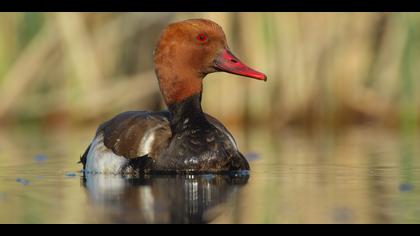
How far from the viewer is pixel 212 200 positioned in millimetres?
6160

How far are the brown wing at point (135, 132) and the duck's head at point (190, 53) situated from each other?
0.30 meters

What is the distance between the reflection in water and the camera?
18.0ft

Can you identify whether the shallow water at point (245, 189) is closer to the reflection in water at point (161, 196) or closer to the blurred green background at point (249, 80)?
the reflection in water at point (161, 196)

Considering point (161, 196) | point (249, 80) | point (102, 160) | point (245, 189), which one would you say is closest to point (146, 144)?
point (102, 160)

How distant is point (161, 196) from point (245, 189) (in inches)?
27.8

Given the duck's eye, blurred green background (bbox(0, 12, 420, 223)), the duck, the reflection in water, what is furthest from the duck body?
blurred green background (bbox(0, 12, 420, 223))

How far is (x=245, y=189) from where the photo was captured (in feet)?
22.3

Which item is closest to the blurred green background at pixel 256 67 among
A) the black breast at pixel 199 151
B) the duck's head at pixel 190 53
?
the duck's head at pixel 190 53

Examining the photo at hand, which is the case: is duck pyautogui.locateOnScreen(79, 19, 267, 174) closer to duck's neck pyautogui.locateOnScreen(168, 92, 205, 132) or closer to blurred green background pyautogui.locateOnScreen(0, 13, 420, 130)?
→ duck's neck pyautogui.locateOnScreen(168, 92, 205, 132)

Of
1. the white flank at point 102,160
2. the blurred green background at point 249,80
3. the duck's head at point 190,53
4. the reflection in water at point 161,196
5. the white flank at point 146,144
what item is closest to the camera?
the reflection in water at point 161,196

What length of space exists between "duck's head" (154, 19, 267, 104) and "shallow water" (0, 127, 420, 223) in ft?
2.95

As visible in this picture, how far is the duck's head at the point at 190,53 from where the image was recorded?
8.12 meters
